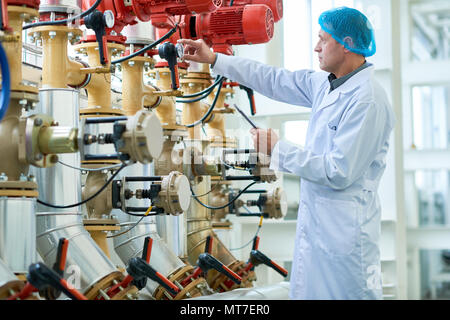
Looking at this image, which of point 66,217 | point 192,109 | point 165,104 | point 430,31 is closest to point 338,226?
point 66,217

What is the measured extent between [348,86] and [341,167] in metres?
0.26

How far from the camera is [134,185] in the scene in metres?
2.01

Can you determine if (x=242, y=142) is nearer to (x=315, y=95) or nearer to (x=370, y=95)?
(x=315, y=95)

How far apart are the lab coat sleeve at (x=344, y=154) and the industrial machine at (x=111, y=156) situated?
0.18 m

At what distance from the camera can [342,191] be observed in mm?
1603

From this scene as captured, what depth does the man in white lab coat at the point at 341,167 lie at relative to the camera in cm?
154

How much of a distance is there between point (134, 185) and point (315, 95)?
2.16 ft

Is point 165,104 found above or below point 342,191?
above

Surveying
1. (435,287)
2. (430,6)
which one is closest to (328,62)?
(430,6)

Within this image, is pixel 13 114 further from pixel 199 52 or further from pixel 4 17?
pixel 199 52

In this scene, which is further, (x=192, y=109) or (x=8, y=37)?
(x=192, y=109)

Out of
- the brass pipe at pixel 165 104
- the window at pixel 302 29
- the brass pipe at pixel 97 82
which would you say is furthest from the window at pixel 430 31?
the brass pipe at pixel 97 82

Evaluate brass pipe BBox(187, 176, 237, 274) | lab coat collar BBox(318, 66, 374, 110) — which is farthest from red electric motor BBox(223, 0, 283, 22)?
lab coat collar BBox(318, 66, 374, 110)
